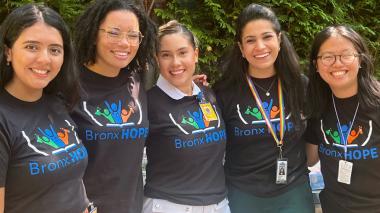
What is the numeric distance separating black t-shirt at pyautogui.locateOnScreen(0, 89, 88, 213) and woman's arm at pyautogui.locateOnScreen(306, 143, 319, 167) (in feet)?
5.13

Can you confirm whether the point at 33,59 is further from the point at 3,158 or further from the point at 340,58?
the point at 340,58

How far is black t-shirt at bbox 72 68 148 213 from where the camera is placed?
2297 mm

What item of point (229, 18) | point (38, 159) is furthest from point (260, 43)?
point (229, 18)

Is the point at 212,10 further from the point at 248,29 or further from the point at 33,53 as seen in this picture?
the point at 33,53

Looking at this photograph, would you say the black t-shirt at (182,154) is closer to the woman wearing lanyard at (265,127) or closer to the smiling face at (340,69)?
the woman wearing lanyard at (265,127)

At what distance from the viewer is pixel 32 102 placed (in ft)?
6.62

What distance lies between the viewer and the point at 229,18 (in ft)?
18.1

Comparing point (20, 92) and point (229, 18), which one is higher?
point (229, 18)

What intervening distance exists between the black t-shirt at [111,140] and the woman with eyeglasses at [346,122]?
1.14 m

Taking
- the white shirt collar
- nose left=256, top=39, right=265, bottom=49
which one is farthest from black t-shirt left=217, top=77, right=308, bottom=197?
the white shirt collar

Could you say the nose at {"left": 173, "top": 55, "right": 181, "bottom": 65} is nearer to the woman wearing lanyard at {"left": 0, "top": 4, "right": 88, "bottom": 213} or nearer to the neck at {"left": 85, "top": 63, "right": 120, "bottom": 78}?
the neck at {"left": 85, "top": 63, "right": 120, "bottom": 78}

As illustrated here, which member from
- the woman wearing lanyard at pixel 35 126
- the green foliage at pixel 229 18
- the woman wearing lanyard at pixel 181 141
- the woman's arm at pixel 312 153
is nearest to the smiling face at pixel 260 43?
the woman wearing lanyard at pixel 181 141

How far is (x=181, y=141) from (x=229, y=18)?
10.9 feet

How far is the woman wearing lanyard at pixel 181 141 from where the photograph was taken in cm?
253
